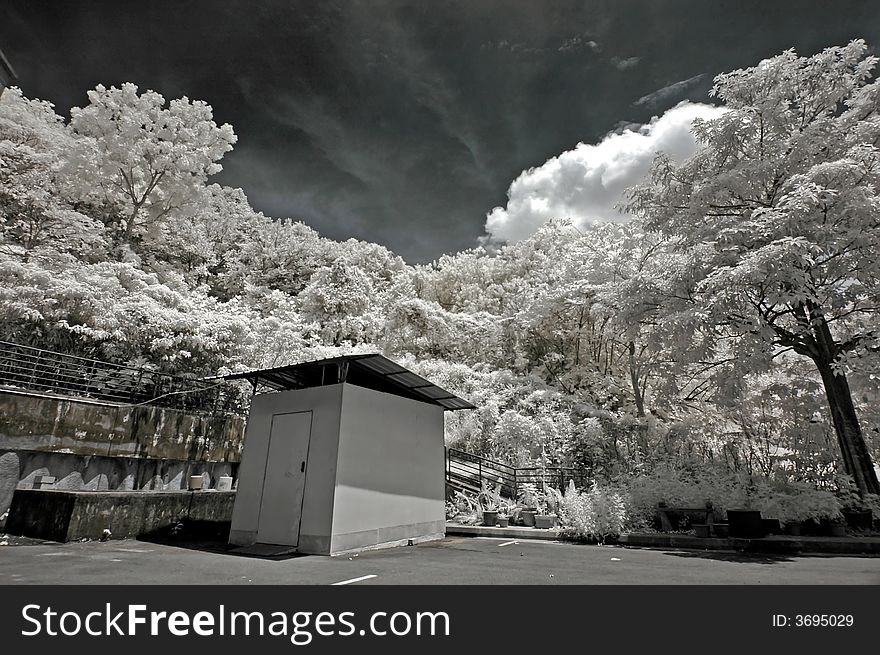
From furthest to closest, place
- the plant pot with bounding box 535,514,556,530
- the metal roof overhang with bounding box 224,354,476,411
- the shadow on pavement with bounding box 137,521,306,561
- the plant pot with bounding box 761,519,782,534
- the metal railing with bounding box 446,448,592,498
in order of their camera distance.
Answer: the metal railing with bounding box 446,448,592,498 → the plant pot with bounding box 535,514,556,530 → the plant pot with bounding box 761,519,782,534 → the metal roof overhang with bounding box 224,354,476,411 → the shadow on pavement with bounding box 137,521,306,561

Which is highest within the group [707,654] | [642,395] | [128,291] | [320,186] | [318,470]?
[320,186]

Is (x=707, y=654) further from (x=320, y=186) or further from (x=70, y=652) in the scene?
(x=320, y=186)

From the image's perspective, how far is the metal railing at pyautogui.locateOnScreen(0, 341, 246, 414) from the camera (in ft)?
42.9

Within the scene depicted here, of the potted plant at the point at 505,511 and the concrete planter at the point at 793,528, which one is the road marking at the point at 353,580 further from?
the concrete planter at the point at 793,528

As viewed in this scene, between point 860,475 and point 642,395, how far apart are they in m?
9.23

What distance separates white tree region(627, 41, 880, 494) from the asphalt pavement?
4.77 m

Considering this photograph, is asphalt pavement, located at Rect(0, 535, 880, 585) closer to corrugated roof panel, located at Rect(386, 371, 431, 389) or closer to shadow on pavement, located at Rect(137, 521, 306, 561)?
shadow on pavement, located at Rect(137, 521, 306, 561)

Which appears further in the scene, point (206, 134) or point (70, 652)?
point (206, 134)

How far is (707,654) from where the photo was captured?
3.18 metres

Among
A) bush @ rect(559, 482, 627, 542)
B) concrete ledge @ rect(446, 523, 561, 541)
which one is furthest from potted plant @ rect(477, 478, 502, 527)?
bush @ rect(559, 482, 627, 542)

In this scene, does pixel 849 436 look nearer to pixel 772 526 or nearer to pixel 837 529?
pixel 837 529

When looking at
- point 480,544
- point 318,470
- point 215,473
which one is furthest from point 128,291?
point 480,544

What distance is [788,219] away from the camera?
926cm

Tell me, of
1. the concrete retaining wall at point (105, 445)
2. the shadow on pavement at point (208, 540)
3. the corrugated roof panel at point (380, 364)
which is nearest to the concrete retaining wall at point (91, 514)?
the shadow on pavement at point (208, 540)
